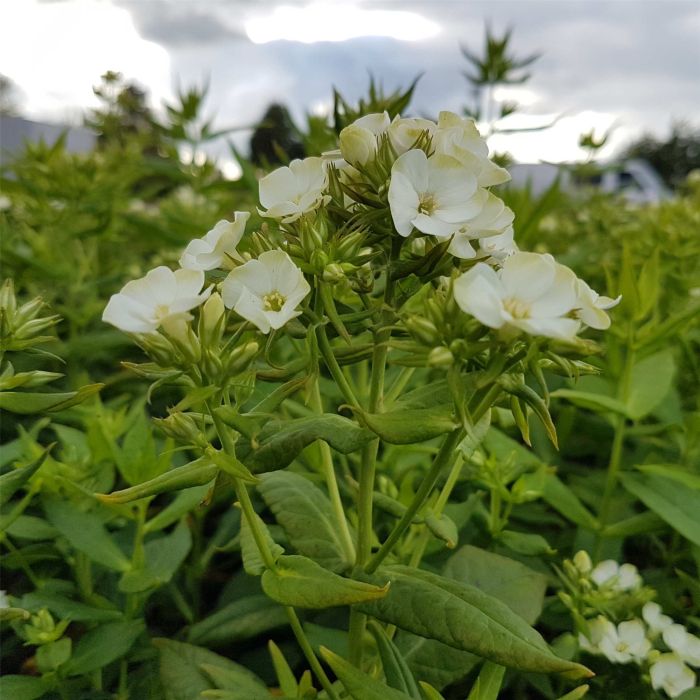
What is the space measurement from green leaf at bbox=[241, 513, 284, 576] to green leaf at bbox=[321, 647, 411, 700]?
0.15 metres

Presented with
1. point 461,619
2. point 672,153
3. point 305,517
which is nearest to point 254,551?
point 305,517

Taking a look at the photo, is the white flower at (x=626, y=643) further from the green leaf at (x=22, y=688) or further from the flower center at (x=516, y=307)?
the green leaf at (x=22, y=688)

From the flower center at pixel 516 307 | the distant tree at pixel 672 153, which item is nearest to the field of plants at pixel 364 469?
the flower center at pixel 516 307

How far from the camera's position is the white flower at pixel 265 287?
83 cm

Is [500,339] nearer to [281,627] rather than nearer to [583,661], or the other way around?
[583,661]

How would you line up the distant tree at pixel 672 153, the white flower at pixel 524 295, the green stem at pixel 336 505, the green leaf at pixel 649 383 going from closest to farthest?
1. the white flower at pixel 524 295
2. the green stem at pixel 336 505
3. the green leaf at pixel 649 383
4. the distant tree at pixel 672 153

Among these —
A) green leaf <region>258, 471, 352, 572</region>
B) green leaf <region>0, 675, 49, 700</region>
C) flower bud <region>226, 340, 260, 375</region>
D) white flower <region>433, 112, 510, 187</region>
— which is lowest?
green leaf <region>0, 675, 49, 700</region>

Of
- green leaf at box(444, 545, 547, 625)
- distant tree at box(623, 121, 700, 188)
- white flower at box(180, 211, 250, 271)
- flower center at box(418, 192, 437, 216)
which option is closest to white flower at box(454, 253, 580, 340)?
flower center at box(418, 192, 437, 216)

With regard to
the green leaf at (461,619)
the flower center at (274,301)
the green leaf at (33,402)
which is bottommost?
the green leaf at (461,619)

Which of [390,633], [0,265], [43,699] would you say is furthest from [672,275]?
[0,265]

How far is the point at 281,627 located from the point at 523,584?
59 cm

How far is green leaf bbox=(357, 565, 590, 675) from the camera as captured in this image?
810mm

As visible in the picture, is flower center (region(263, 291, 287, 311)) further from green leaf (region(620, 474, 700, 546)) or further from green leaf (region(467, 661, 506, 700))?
green leaf (region(620, 474, 700, 546))

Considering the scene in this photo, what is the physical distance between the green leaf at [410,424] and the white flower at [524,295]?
143mm
